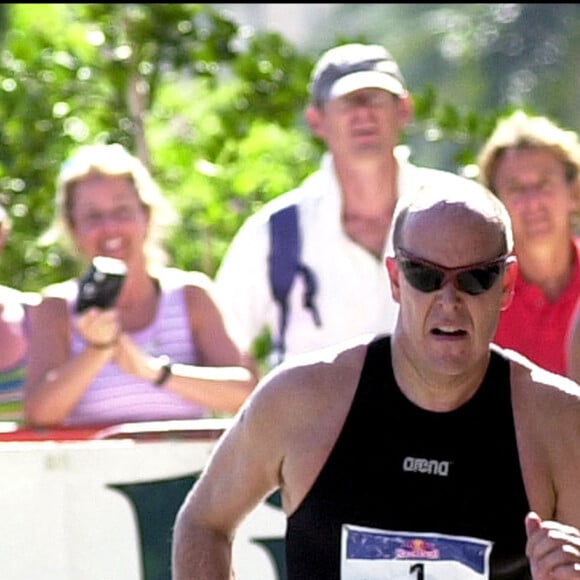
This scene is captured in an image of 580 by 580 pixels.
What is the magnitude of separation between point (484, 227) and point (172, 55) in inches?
186

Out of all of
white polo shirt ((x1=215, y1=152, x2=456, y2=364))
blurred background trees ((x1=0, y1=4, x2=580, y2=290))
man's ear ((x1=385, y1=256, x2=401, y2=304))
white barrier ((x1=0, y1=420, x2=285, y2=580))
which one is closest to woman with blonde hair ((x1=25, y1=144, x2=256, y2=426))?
Result: white polo shirt ((x1=215, y1=152, x2=456, y2=364))

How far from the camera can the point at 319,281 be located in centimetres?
620

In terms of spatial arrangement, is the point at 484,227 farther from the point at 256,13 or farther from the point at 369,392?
the point at 256,13

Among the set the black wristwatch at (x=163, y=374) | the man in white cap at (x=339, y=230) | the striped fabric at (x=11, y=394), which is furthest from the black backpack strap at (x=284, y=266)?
the striped fabric at (x=11, y=394)

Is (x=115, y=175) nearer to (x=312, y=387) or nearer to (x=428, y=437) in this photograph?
(x=312, y=387)

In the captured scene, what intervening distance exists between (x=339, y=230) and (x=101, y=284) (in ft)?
3.07

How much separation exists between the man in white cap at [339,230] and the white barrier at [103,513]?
795 mm

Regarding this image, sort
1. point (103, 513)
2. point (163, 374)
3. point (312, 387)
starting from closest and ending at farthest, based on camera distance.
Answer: point (312, 387) → point (103, 513) → point (163, 374)

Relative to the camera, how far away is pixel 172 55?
28.2 feet

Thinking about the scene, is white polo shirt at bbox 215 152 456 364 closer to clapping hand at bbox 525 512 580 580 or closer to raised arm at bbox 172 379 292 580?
raised arm at bbox 172 379 292 580

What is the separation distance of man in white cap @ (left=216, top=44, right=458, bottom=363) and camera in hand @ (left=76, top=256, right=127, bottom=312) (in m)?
0.60

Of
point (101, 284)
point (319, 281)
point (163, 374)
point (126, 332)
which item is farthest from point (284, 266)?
point (101, 284)

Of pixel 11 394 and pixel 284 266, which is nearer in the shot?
pixel 11 394

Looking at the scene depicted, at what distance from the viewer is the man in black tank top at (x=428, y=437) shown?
3.97m
